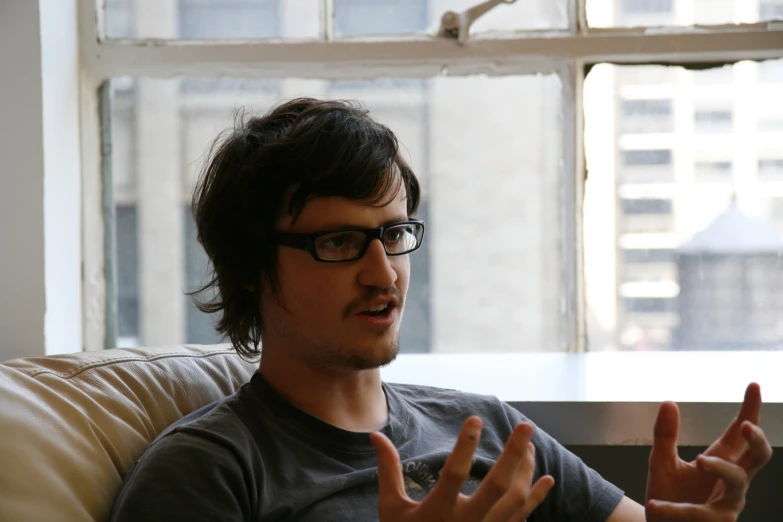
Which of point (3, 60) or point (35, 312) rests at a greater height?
point (3, 60)

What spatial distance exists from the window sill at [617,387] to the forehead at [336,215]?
496 mm

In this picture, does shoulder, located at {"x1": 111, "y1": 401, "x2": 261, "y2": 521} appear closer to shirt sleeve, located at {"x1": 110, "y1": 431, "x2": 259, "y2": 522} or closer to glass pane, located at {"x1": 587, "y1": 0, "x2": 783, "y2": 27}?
shirt sleeve, located at {"x1": 110, "y1": 431, "x2": 259, "y2": 522}

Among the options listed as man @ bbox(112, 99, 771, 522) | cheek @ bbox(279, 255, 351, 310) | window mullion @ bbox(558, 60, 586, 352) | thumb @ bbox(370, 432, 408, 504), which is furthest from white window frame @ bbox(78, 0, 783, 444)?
thumb @ bbox(370, 432, 408, 504)

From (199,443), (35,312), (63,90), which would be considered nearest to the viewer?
(199,443)

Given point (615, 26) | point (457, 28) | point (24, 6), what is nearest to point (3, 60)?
point (24, 6)

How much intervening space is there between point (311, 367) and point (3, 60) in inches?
39.8

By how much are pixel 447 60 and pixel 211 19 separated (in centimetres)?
55

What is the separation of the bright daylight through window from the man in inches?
22.2

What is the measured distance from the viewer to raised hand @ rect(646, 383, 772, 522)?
995 millimetres

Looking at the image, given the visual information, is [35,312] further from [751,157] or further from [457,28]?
[751,157]

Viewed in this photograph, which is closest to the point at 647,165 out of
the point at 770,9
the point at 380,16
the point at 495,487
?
the point at 770,9

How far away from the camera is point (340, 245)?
47.7 inches

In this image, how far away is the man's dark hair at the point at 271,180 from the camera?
4.02 ft

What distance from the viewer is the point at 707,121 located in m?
1.90
